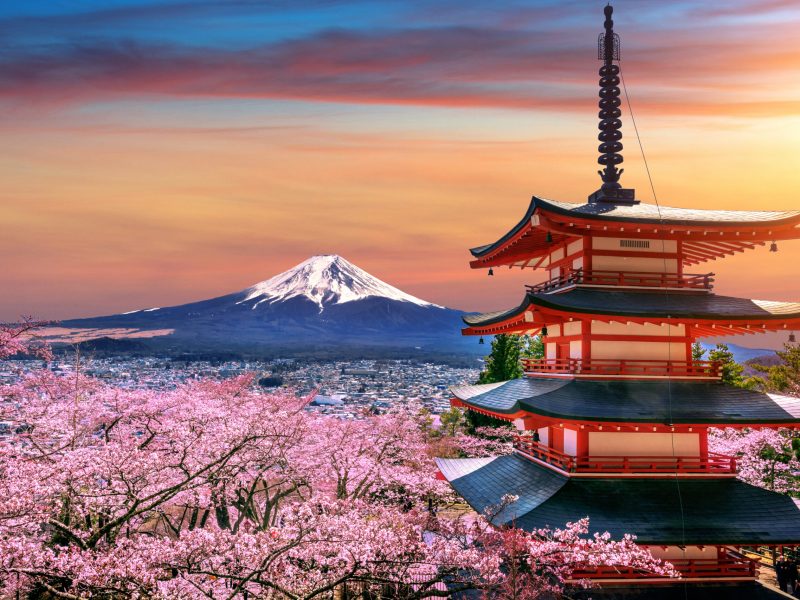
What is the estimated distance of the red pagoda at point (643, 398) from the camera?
1240cm

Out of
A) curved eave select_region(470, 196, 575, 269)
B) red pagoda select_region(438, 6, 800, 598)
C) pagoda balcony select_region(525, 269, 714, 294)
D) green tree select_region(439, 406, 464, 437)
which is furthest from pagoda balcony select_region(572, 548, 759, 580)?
green tree select_region(439, 406, 464, 437)

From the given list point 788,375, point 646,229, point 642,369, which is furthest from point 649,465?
point 788,375

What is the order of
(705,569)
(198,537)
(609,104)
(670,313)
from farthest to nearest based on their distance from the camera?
(609,104), (670,313), (705,569), (198,537)

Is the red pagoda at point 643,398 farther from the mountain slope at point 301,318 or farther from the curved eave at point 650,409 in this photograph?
the mountain slope at point 301,318

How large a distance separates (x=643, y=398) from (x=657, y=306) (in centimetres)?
202

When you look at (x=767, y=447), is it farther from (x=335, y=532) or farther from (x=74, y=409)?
(x=74, y=409)

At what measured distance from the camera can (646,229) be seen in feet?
45.7

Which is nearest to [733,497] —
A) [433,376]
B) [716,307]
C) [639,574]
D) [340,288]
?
[639,574]

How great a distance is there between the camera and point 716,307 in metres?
13.7

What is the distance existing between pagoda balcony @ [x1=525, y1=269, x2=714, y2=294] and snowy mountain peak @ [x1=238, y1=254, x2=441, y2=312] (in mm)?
133341

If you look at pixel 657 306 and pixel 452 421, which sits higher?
pixel 657 306

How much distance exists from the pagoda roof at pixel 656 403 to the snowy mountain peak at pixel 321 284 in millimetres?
134064

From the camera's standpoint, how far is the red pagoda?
1240 cm

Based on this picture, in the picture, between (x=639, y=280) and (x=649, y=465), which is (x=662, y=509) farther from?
(x=639, y=280)
